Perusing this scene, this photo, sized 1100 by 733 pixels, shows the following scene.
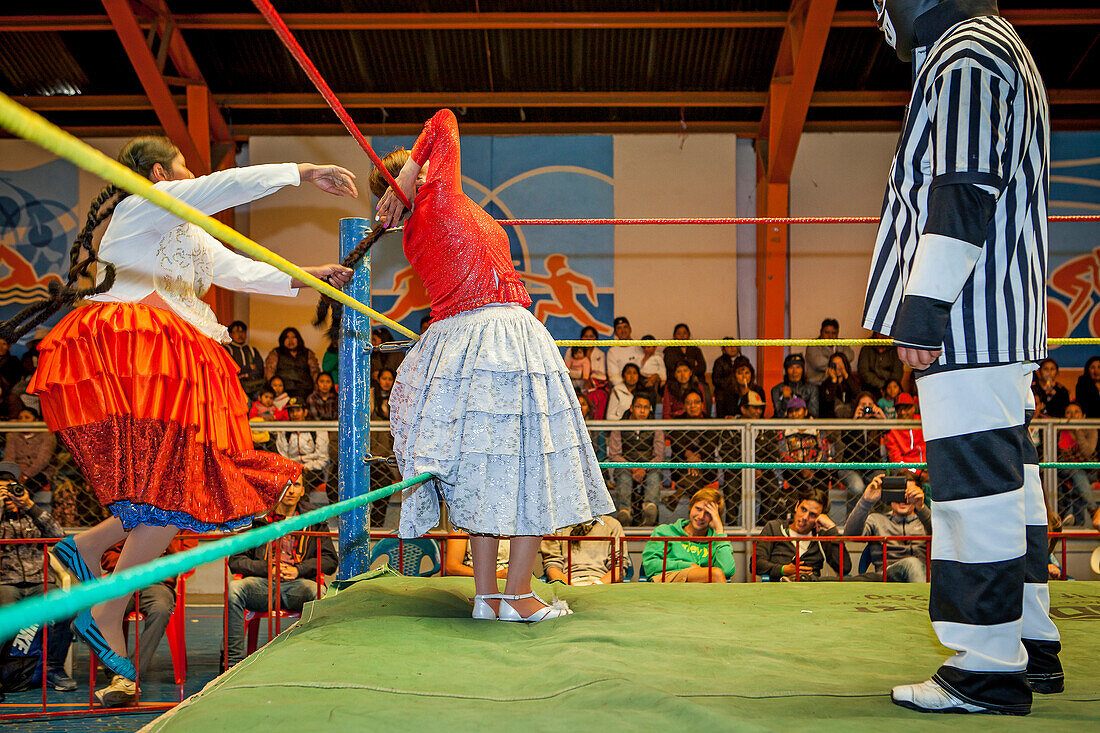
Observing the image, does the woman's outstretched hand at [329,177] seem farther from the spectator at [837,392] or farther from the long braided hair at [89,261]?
the spectator at [837,392]

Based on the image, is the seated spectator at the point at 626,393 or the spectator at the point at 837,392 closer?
the spectator at the point at 837,392

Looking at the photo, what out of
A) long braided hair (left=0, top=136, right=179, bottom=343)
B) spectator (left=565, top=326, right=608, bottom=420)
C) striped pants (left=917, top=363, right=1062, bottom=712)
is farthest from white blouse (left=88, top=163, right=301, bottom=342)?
spectator (left=565, top=326, right=608, bottom=420)

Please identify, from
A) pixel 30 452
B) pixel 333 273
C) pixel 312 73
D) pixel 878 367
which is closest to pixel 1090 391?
pixel 878 367

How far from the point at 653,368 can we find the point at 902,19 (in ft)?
17.1

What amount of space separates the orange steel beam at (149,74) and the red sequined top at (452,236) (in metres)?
5.47

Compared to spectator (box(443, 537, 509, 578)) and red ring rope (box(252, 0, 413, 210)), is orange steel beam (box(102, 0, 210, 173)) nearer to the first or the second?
spectator (box(443, 537, 509, 578))

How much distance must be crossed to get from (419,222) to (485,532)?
2.34 feet

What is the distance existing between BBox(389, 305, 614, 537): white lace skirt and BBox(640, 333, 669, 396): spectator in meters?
4.50

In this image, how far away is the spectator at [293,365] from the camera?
6.49m

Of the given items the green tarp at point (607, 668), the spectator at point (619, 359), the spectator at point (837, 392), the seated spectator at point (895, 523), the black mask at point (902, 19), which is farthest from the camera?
the spectator at point (619, 359)

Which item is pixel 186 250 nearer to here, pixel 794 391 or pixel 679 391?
pixel 679 391

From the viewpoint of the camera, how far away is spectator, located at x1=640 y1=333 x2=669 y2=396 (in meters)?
6.36

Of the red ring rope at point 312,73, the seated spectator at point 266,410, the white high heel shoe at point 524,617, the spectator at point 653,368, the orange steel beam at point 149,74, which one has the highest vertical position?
the orange steel beam at point 149,74

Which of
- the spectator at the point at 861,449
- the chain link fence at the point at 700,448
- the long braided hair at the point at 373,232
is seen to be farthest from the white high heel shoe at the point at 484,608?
the spectator at the point at 861,449
